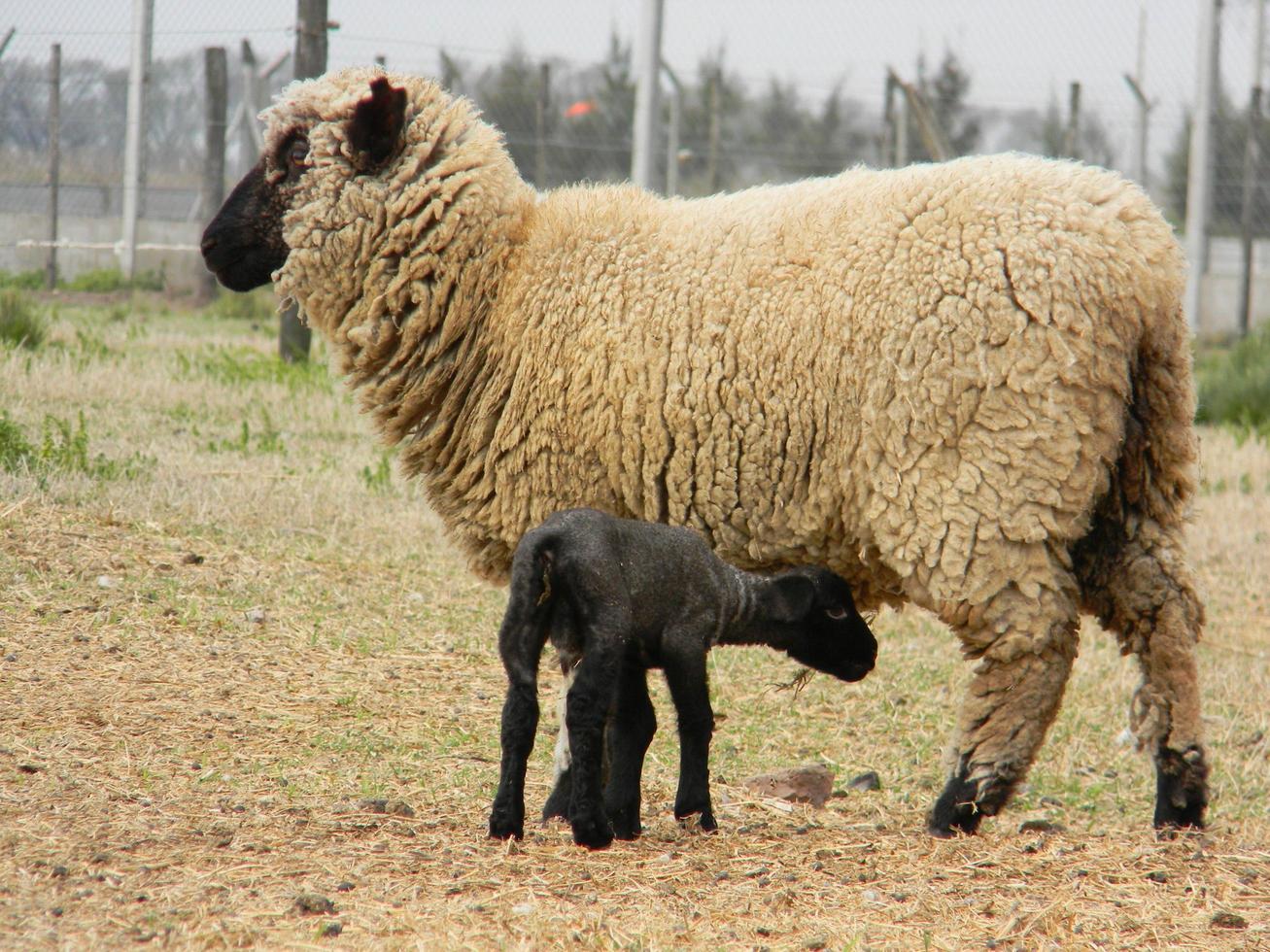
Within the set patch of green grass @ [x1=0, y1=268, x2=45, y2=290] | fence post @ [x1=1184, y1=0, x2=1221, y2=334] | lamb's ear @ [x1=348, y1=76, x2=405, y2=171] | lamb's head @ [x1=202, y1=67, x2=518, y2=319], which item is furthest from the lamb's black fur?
A: fence post @ [x1=1184, y1=0, x2=1221, y2=334]

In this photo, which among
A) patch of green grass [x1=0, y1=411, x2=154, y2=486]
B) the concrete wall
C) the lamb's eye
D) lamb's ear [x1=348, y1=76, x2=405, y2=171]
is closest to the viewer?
lamb's ear [x1=348, y1=76, x2=405, y2=171]

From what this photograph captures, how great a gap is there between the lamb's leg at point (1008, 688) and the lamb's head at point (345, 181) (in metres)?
2.16

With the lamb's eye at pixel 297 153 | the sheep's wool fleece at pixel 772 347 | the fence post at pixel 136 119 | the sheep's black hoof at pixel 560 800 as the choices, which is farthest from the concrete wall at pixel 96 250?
the sheep's black hoof at pixel 560 800

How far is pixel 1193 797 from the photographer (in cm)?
419

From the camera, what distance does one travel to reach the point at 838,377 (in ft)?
13.5

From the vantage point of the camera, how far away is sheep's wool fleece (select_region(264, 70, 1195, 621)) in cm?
397

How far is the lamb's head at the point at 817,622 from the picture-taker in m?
4.13

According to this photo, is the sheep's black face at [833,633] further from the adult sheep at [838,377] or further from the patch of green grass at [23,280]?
the patch of green grass at [23,280]

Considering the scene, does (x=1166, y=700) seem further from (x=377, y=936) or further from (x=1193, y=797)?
(x=377, y=936)

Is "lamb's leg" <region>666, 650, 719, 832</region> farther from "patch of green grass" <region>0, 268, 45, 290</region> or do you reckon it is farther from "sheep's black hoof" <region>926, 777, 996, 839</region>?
"patch of green grass" <region>0, 268, 45, 290</region>

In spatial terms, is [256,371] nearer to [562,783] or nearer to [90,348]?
[90,348]

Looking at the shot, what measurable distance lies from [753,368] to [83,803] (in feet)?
7.26

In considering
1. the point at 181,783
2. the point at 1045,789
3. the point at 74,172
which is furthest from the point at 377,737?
the point at 74,172

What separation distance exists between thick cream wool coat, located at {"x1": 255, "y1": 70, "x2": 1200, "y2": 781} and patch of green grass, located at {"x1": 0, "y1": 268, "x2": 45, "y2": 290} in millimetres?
6389
